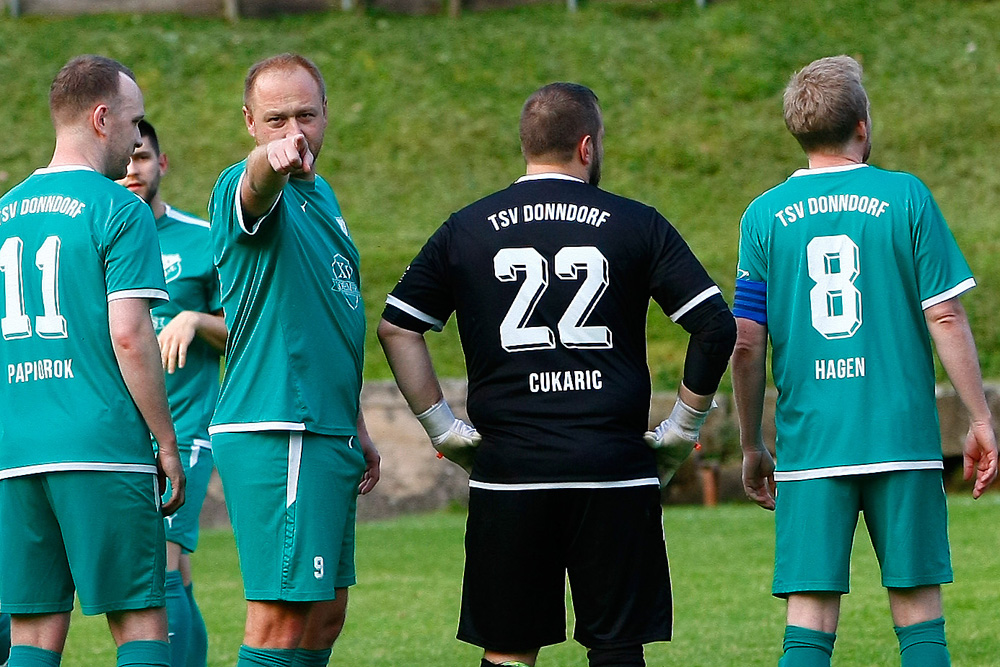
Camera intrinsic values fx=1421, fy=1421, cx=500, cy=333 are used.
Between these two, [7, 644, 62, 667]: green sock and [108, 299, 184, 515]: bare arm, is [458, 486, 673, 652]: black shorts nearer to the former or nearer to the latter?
[108, 299, 184, 515]: bare arm

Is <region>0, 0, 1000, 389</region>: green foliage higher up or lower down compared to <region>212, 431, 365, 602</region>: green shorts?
higher up

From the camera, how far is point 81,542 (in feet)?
14.0

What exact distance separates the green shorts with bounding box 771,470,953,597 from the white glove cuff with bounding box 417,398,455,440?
110 cm

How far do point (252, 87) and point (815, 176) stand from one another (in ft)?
5.89

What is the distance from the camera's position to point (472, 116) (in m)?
20.5

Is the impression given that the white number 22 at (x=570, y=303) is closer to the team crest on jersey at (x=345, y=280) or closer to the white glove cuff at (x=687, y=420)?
the white glove cuff at (x=687, y=420)

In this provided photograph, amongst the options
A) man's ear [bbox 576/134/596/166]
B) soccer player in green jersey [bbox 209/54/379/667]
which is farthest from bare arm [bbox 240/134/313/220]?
man's ear [bbox 576/134/596/166]

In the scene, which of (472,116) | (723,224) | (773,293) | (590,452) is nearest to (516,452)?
(590,452)

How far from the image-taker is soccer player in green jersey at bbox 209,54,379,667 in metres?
4.32

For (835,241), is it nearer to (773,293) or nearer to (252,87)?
(773,293)

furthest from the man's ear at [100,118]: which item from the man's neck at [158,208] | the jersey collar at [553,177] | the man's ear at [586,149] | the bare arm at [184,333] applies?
the man's neck at [158,208]

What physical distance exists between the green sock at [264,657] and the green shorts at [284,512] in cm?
16

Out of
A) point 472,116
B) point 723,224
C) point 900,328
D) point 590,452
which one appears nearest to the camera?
point 590,452

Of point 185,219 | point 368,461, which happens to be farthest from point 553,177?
point 185,219
